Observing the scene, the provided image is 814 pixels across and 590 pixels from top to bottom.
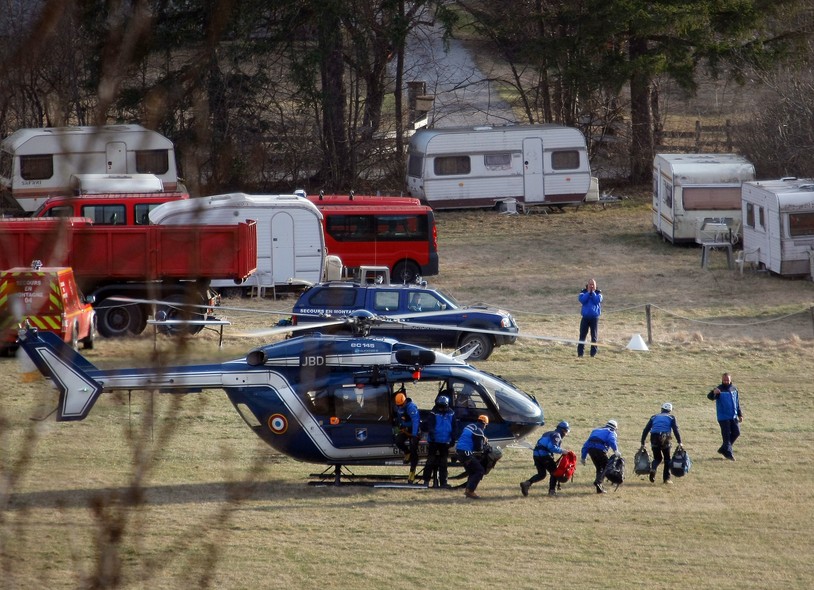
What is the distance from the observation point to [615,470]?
500 inches

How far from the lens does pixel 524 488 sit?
12.6m

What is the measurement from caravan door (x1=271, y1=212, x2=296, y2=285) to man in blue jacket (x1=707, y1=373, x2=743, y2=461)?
1101cm

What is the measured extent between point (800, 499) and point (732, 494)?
2.42ft

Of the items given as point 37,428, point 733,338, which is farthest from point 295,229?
point 37,428

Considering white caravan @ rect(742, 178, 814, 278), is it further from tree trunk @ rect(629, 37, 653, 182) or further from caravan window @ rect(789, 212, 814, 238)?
tree trunk @ rect(629, 37, 653, 182)

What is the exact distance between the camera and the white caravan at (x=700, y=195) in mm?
27969

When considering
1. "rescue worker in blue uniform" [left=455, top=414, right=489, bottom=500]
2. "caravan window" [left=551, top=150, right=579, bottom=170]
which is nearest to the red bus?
"caravan window" [left=551, top=150, right=579, bottom=170]

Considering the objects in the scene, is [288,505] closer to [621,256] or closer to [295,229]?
[295,229]

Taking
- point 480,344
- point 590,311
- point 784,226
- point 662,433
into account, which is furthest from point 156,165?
point 662,433

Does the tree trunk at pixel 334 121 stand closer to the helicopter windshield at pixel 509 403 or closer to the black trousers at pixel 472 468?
the helicopter windshield at pixel 509 403

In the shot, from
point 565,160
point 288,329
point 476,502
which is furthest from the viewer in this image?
point 565,160

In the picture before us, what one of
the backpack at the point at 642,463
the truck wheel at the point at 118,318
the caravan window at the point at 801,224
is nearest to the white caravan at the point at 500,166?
the caravan window at the point at 801,224

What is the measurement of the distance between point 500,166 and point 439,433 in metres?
20.5

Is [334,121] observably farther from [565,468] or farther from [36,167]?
[565,468]
